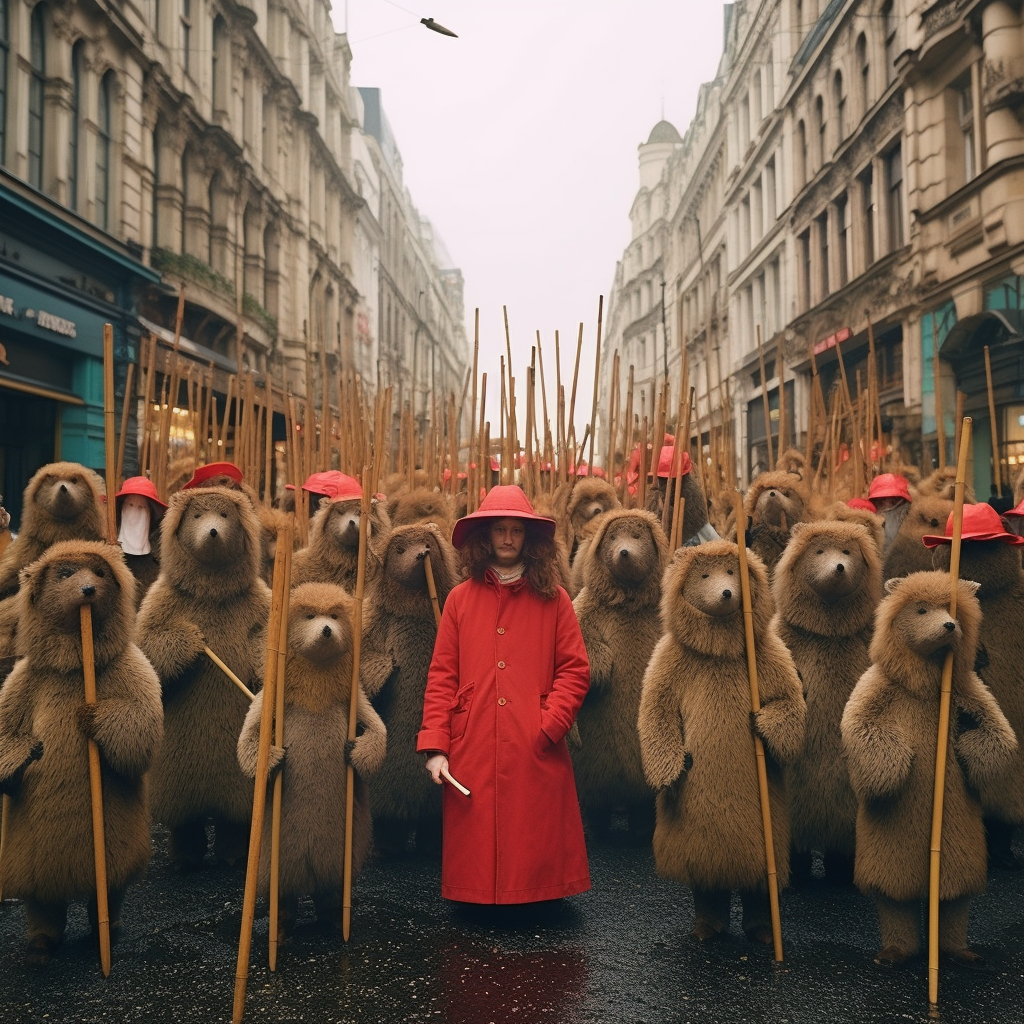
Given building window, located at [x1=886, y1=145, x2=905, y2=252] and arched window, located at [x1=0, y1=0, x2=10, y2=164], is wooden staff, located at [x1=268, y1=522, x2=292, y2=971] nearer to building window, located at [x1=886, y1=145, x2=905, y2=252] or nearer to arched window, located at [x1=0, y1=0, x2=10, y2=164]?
arched window, located at [x1=0, y1=0, x2=10, y2=164]

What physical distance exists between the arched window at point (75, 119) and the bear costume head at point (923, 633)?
11.4 meters

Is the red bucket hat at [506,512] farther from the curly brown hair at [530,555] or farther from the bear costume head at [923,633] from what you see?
the bear costume head at [923,633]

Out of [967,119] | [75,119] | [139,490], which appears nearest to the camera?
[139,490]

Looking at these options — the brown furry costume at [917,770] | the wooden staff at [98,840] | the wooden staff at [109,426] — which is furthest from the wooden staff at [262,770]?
the brown furry costume at [917,770]

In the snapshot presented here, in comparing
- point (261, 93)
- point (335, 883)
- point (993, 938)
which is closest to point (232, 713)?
point (335, 883)

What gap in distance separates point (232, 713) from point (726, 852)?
1909 millimetres

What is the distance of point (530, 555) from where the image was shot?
3.31m

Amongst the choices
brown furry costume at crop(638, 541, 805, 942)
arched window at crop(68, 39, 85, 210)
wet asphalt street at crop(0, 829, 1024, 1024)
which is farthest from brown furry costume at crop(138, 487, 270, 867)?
arched window at crop(68, 39, 85, 210)

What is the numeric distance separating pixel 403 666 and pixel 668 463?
202 cm

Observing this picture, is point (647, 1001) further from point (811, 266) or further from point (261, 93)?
point (261, 93)

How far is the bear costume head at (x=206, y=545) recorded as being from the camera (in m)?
3.62

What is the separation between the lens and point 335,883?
9.86 ft

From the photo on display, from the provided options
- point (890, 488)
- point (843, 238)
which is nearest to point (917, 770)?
point (890, 488)

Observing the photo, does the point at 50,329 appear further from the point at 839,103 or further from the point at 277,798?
the point at 839,103
